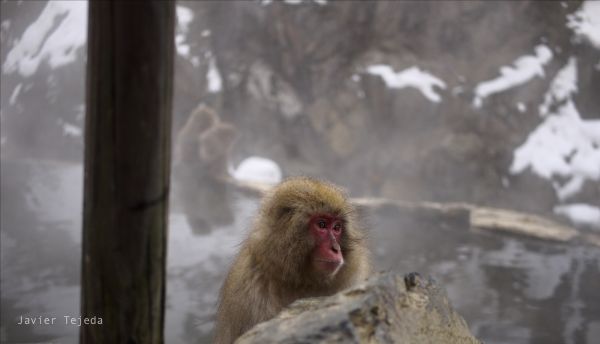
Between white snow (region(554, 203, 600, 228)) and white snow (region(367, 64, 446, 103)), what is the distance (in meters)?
3.47

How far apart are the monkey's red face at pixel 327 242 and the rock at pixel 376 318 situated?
0.40 meters

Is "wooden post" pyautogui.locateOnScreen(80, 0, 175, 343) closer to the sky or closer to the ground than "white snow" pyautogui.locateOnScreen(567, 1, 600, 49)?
closer to the ground

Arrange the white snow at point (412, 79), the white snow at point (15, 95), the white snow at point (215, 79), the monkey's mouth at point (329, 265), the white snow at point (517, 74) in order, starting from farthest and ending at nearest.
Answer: the white snow at point (215, 79) → the white snow at point (412, 79) → the white snow at point (517, 74) → the white snow at point (15, 95) → the monkey's mouth at point (329, 265)

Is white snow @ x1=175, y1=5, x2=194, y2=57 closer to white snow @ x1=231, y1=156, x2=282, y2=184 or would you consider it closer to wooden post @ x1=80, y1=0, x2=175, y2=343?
white snow @ x1=231, y1=156, x2=282, y2=184

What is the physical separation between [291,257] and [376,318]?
765mm

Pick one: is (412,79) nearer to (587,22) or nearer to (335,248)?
(587,22)

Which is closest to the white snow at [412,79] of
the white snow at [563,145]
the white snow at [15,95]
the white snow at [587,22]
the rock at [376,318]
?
the white snow at [563,145]

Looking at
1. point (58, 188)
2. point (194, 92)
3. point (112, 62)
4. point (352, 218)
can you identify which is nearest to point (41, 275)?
point (58, 188)

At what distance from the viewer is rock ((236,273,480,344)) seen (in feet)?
4.35

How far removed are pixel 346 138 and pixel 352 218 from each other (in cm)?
944

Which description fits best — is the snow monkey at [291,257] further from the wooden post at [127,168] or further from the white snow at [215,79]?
the white snow at [215,79]

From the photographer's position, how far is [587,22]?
9812 millimetres

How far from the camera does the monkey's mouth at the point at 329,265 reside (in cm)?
203

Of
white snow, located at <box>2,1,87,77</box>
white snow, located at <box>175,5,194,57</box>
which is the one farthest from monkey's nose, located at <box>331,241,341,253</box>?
white snow, located at <box>175,5,194,57</box>
